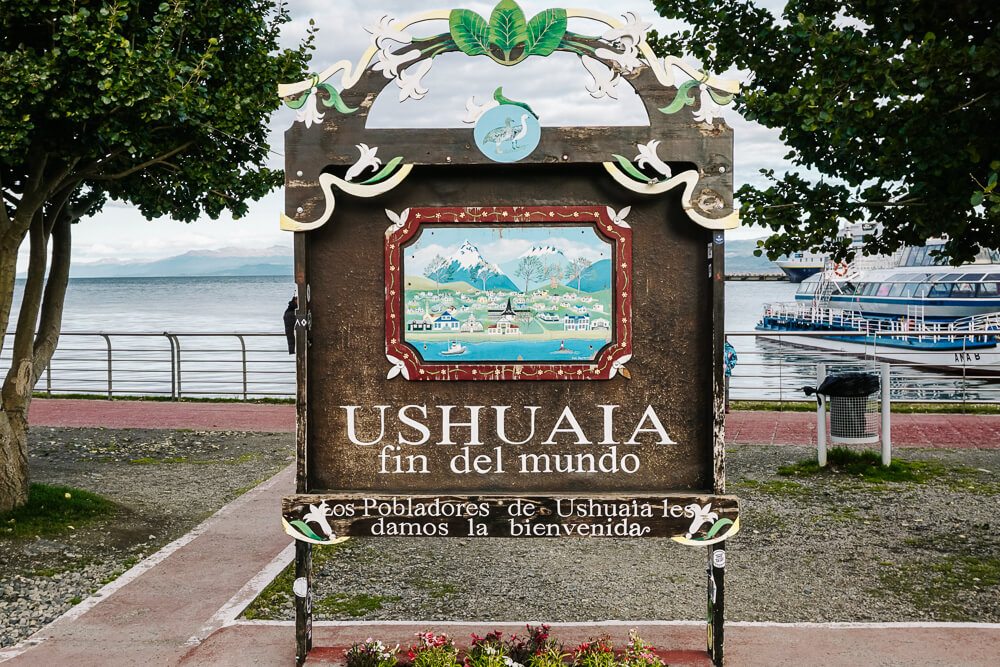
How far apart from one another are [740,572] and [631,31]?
3934 millimetres

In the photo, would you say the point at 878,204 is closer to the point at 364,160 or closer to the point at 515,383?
the point at 515,383

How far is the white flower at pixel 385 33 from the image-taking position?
13.1 ft

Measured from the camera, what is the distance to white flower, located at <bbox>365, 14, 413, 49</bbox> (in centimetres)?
399

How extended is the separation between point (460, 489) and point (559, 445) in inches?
21.8

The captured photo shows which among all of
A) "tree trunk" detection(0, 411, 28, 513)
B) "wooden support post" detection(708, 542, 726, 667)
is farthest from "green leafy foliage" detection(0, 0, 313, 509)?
"wooden support post" detection(708, 542, 726, 667)

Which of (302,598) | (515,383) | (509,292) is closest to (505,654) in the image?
(302,598)

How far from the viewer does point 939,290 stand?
39938mm

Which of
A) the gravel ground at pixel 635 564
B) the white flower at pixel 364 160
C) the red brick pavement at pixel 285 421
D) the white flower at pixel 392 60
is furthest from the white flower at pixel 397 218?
the red brick pavement at pixel 285 421

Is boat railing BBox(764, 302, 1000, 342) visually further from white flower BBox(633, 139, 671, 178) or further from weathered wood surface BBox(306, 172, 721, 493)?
white flower BBox(633, 139, 671, 178)

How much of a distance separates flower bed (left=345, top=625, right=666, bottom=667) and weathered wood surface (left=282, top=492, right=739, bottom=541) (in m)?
0.53

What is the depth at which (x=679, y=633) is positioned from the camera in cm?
484

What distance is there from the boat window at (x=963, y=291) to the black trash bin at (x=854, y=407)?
35179 mm

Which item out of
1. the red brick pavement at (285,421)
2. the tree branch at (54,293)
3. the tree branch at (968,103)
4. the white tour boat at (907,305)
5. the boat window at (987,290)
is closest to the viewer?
the tree branch at (968,103)

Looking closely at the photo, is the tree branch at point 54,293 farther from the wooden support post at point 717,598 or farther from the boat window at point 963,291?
the boat window at point 963,291
